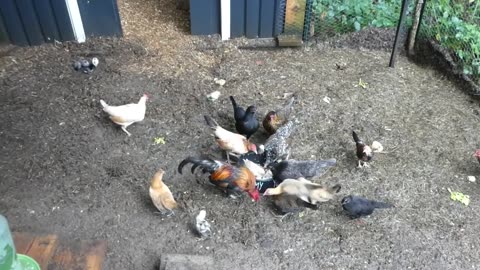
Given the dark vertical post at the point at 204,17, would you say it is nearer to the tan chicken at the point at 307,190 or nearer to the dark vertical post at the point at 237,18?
the dark vertical post at the point at 237,18

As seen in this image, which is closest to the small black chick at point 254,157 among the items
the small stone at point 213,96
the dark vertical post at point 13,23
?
the small stone at point 213,96

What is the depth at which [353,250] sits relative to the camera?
3299mm

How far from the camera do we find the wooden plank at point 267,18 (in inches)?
219

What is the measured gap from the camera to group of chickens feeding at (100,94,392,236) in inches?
134

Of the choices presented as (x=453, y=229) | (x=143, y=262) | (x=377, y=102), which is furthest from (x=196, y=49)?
(x=453, y=229)

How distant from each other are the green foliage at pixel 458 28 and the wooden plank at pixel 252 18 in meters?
2.04

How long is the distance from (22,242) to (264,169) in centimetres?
188

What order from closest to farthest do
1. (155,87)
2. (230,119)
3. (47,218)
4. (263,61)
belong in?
(47,218) < (230,119) < (155,87) < (263,61)

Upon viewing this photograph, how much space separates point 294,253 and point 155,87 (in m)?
2.49

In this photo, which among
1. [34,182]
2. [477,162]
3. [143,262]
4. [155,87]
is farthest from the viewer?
[155,87]

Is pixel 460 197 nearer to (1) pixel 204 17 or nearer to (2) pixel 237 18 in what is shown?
(2) pixel 237 18

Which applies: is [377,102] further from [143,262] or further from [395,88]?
[143,262]

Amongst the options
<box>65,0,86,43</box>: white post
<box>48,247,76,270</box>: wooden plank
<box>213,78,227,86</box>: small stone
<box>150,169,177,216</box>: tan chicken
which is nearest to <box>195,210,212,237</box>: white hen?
<box>150,169,177,216</box>: tan chicken

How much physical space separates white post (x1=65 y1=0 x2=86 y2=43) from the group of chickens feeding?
1879 mm
